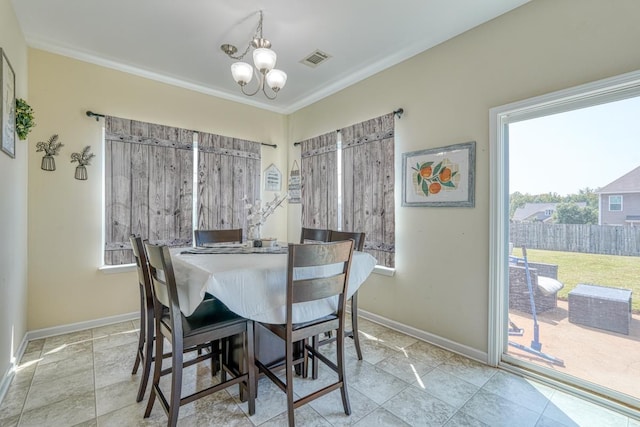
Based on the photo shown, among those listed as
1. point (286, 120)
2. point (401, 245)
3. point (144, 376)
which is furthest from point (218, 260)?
point (286, 120)

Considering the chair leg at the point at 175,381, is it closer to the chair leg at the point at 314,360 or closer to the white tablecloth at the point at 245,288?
the white tablecloth at the point at 245,288

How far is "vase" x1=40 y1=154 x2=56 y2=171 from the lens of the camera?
2799mm

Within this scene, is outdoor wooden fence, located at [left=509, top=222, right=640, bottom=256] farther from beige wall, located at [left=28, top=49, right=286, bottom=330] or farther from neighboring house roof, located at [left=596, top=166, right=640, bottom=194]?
beige wall, located at [left=28, top=49, right=286, bottom=330]

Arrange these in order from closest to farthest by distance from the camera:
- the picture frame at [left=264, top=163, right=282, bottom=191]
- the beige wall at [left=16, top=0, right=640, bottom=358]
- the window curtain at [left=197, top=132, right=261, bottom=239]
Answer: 1. the beige wall at [left=16, top=0, right=640, bottom=358]
2. the window curtain at [left=197, top=132, right=261, bottom=239]
3. the picture frame at [left=264, top=163, right=282, bottom=191]

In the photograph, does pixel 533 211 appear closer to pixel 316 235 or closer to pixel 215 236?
pixel 316 235

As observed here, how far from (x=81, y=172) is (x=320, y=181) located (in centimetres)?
260

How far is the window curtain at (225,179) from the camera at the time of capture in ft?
12.3

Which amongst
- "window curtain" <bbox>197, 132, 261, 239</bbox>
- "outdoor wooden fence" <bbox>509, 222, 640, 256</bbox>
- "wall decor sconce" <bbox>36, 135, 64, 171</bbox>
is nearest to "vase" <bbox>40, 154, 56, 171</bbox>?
"wall decor sconce" <bbox>36, 135, 64, 171</bbox>

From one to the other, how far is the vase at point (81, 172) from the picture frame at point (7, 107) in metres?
0.75

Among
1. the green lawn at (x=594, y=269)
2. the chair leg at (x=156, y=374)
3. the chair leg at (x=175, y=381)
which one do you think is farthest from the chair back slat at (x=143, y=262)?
the green lawn at (x=594, y=269)

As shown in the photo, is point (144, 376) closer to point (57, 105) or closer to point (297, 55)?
point (57, 105)

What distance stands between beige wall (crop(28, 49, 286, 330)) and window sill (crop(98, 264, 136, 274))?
54 mm

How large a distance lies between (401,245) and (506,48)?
6.08 feet

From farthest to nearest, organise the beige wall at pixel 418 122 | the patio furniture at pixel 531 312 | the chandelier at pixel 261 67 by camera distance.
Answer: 1. the patio furniture at pixel 531 312
2. the chandelier at pixel 261 67
3. the beige wall at pixel 418 122
